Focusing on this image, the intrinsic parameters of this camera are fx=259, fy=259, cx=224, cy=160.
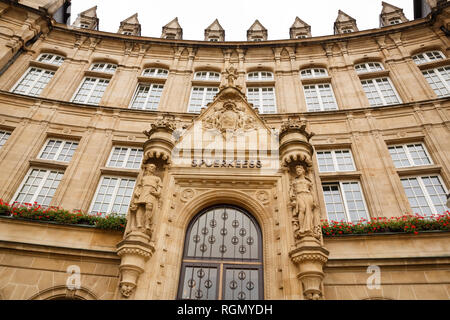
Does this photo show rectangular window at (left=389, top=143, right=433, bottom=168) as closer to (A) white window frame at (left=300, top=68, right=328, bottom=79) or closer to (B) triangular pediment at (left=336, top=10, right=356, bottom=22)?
(A) white window frame at (left=300, top=68, right=328, bottom=79)

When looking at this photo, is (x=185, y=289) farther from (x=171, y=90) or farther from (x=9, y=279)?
(x=171, y=90)

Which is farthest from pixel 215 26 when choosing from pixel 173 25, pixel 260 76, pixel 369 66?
pixel 369 66

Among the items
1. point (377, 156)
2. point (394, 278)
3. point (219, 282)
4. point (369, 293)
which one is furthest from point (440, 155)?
point (219, 282)

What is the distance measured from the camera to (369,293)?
22.4ft

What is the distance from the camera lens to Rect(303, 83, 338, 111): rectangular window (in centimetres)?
1203

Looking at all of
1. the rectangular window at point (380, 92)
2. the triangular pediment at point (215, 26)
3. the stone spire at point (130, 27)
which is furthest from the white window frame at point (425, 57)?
the stone spire at point (130, 27)

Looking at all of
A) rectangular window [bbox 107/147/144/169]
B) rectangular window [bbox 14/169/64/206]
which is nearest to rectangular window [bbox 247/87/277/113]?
rectangular window [bbox 107/147/144/169]

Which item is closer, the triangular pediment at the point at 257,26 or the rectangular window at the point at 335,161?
the rectangular window at the point at 335,161

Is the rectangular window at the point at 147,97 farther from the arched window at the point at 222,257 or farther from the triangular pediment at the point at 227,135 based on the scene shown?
the arched window at the point at 222,257

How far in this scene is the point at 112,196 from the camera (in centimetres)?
927

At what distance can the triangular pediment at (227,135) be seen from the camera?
8.82 metres

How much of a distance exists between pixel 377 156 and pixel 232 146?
542 centimetres

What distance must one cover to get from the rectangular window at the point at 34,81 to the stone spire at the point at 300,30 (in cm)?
1435

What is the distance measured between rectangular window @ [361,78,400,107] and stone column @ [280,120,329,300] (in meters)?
5.56
